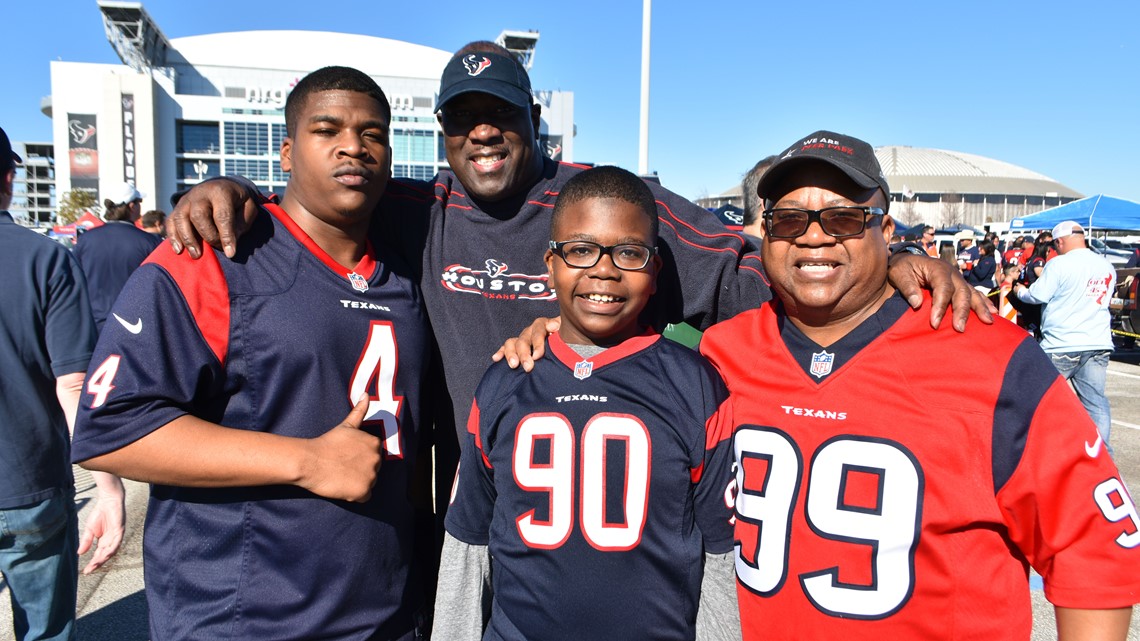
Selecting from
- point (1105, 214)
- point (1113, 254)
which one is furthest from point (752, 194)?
point (1113, 254)

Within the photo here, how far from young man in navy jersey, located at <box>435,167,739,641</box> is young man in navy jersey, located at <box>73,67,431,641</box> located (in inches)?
10.2

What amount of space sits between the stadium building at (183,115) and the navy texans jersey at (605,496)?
194ft

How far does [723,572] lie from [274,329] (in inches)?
53.7

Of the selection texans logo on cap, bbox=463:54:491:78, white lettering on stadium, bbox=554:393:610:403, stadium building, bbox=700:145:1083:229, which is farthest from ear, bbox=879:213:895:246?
stadium building, bbox=700:145:1083:229

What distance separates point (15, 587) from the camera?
2842 millimetres

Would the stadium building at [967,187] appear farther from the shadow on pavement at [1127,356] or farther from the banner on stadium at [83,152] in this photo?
the shadow on pavement at [1127,356]

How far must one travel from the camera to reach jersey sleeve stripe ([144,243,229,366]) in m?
1.84

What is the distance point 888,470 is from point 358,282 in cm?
155

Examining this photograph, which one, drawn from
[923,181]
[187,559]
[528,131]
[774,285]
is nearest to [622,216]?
[774,285]

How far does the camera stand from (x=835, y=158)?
1.96 meters

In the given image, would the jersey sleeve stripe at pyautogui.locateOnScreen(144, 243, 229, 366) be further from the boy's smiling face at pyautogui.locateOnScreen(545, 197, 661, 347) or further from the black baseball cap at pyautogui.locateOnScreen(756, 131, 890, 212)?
the black baseball cap at pyautogui.locateOnScreen(756, 131, 890, 212)

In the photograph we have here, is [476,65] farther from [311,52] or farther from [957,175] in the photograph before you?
[957,175]

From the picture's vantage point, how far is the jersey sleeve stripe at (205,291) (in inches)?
72.4

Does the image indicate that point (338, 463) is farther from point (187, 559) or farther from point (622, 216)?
point (622, 216)
